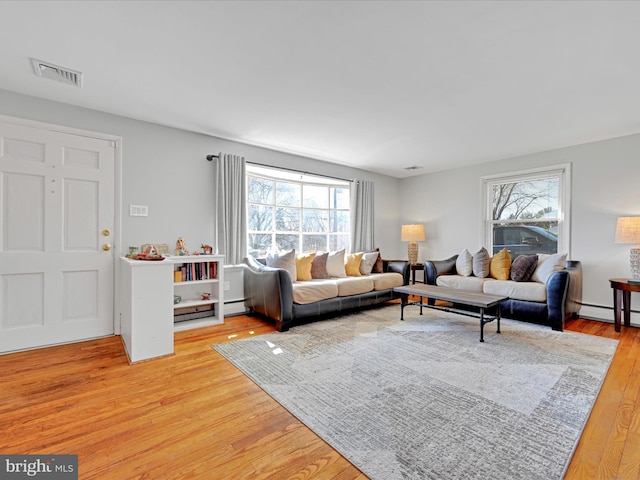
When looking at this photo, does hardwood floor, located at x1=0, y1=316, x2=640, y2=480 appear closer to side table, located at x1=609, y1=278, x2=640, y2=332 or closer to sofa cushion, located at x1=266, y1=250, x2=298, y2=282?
side table, located at x1=609, y1=278, x2=640, y2=332

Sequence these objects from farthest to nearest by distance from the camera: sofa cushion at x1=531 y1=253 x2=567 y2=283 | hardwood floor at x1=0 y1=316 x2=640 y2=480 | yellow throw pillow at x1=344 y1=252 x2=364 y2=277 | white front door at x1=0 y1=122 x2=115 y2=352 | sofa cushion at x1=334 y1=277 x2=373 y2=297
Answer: yellow throw pillow at x1=344 y1=252 x2=364 y2=277 < sofa cushion at x1=334 y1=277 x2=373 y2=297 < sofa cushion at x1=531 y1=253 x2=567 y2=283 < white front door at x1=0 y1=122 x2=115 y2=352 < hardwood floor at x1=0 y1=316 x2=640 y2=480

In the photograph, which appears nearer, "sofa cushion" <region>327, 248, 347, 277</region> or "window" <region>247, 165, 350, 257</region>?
"window" <region>247, 165, 350, 257</region>

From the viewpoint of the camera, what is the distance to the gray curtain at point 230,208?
388 cm

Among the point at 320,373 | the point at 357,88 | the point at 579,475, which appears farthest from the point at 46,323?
the point at 579,475

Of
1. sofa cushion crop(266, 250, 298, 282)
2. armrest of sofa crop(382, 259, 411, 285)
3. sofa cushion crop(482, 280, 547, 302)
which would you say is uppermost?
sofa cushion crop(266, 250, 298, 282)

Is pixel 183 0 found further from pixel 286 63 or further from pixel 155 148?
pixel 155 148

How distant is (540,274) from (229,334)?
12.9 feet

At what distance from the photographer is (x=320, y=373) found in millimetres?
2318

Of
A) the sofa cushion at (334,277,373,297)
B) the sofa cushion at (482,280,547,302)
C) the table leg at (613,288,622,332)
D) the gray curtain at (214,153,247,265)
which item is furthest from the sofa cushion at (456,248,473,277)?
the gray curtain at (214,153,247,265)

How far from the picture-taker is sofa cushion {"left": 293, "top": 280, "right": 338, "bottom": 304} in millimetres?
3525

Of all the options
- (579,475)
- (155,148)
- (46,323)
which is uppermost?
(155,148)

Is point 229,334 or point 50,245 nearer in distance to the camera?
point 50,245

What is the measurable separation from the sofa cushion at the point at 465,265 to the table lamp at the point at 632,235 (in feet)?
5.31

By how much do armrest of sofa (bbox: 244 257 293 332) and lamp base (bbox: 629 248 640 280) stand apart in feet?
13.1
